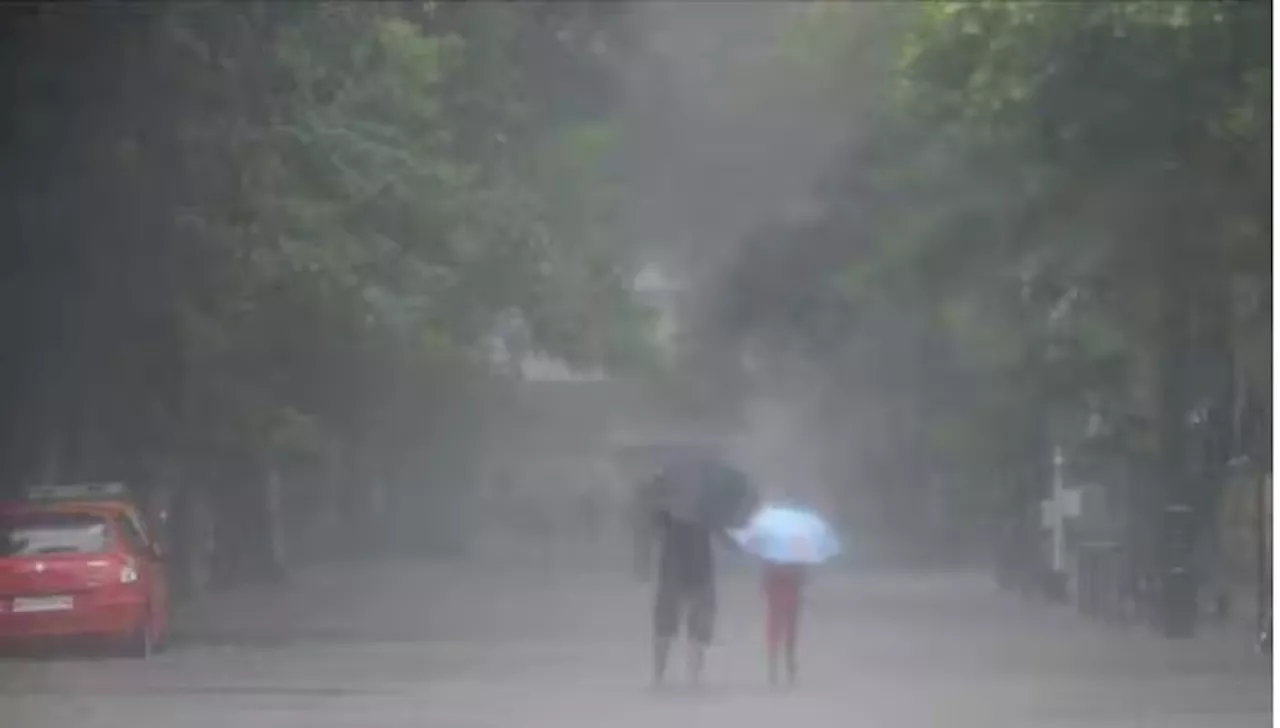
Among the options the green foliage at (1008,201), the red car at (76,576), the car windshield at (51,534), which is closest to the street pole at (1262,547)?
the green foliage at (1008,201)

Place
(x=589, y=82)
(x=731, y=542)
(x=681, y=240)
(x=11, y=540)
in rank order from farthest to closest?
(x=589, y=82)
(x=11, y=540)
(x=681, y=240)
(x=731, y=542)

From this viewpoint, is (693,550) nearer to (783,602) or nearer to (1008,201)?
(783,602)

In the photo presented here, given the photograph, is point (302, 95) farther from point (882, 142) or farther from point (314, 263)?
point (882, 142)

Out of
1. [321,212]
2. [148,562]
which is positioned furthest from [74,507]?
[321,212]

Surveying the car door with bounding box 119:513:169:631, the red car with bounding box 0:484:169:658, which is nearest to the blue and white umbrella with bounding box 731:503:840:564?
the red car with bounding box 0:484:169:658

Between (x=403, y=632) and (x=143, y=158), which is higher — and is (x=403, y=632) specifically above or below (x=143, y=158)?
below

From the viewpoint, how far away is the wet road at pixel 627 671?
1656 cm

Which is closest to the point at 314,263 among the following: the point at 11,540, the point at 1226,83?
the point at 11,540

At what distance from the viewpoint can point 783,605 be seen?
59.7ft

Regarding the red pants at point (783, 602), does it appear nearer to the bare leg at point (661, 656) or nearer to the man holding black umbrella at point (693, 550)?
the man holding black umbrella at point (693, 550)

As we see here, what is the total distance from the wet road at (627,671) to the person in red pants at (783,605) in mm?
294

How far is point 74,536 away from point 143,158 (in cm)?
308

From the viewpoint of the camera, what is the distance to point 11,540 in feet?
69.8

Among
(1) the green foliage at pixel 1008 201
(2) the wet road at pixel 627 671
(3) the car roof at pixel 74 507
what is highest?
(1) the green foliage at pixel 1008 201
